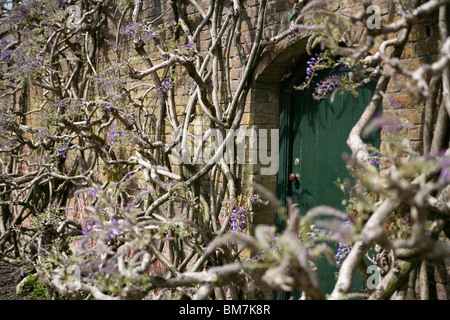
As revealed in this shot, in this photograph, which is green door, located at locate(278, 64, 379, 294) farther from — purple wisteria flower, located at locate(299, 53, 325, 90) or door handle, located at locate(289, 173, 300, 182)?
purple wisteria flower, located at locate(299, 53, 325, 90)

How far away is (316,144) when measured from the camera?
335 cm

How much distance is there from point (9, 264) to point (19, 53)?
2563 mm

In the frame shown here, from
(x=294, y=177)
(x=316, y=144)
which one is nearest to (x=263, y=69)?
(x=316, y=144)

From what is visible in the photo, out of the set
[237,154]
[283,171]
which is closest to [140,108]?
[237,154]

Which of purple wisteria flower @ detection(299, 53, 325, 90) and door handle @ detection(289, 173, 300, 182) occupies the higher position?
purple wisteria flower @ detection(299, 53, 325, 90)

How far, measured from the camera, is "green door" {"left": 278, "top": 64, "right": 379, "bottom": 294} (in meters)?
3.14

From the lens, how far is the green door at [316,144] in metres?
3.14

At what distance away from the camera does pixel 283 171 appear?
357cm

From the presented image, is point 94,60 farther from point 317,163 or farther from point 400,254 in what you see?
point 400,254

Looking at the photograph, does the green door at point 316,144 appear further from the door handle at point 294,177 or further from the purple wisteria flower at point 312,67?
the purple wisteria flower at point 312,67

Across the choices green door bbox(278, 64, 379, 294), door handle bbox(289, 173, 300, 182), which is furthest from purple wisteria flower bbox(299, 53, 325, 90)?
door handle bbox(289, 173, 300, 182)

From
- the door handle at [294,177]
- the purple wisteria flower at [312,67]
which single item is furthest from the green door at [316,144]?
the purple wisteria flower at [312,67]
